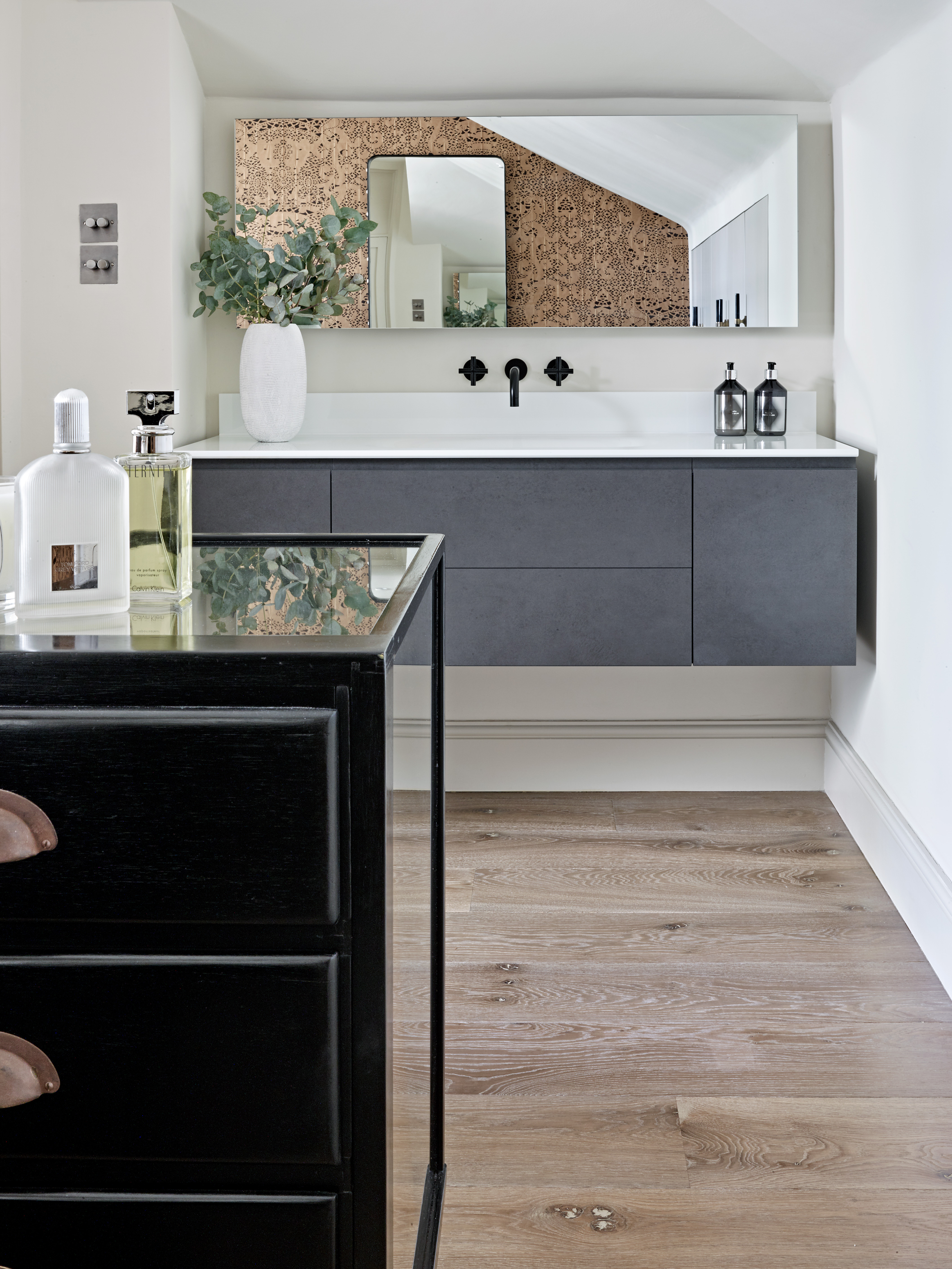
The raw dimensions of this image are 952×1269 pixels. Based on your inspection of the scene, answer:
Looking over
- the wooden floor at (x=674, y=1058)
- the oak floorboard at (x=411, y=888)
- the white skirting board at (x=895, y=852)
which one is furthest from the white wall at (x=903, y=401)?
the oak floorboard at (x=411, y=888)

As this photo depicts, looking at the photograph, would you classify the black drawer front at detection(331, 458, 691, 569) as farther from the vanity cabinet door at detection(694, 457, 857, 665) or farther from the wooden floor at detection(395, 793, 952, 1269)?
the wooden floor at detection(395, 793, 952, 1269)

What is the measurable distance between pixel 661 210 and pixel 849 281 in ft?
1.71

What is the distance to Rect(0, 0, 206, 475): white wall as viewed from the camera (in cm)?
292

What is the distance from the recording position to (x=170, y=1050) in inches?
29.0

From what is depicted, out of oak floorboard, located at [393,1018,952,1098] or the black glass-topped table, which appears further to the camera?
oak floorboard, located at [393,1018,952,1098]

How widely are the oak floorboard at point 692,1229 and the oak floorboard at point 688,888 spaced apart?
0.96 metres

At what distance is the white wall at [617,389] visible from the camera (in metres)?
3.30

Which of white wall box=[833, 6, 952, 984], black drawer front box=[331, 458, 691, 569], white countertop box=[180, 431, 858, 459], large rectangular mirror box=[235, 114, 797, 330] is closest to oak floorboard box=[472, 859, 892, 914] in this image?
white wall box=[833, 6, 952, 984]

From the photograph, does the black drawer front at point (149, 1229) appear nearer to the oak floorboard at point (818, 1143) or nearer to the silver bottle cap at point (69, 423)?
the silver bottle cap at point (69, 423)

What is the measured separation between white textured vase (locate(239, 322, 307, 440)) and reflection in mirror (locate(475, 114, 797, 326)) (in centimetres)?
44

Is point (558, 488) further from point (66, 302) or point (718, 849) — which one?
point (66, 302)

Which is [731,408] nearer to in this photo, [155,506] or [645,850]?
[645,850]

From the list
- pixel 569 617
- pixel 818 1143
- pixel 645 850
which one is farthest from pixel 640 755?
pixel 818 1143

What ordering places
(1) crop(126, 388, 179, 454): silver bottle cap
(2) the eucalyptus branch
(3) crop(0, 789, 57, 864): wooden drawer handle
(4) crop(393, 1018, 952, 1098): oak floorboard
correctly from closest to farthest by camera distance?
(3) crop(0, 789, 57, 864): wooden drawer handle, (1) crop(126, 388, 179, 454): silver bottle cap, (4) crop(393, 1018, 952, 1098): oak floorboard, (2) the eucalyptus branch
